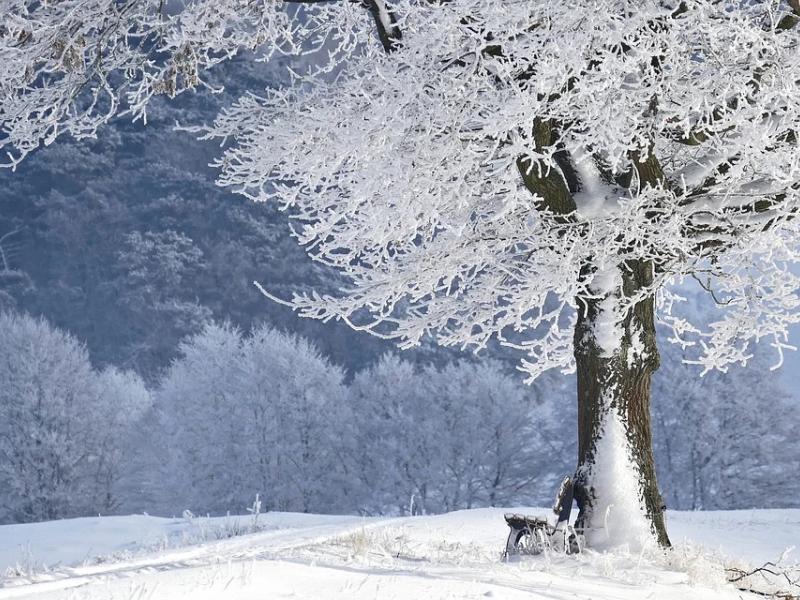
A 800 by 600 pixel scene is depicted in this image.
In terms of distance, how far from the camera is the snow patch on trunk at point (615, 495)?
6605 mm

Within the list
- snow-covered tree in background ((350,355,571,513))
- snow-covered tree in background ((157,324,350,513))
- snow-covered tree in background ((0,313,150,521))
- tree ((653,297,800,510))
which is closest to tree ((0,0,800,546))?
tree ((653,297,800,510))

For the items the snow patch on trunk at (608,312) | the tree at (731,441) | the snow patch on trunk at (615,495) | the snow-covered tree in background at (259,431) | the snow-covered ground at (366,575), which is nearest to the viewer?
the snow-covered ground at (366,575)

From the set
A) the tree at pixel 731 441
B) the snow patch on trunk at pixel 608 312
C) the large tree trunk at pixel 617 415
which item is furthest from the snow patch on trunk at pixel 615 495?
the tree at pixel 731 441

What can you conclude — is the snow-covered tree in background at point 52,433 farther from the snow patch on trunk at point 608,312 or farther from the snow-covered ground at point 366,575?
the snow patch on trunk at point 608,312

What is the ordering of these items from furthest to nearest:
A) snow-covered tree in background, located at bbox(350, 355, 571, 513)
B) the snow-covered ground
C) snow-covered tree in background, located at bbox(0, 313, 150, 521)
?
1. snow-covered tree in background, located at bbox(350, 355, 571, 513)
2. snow-covered tree in background, located at bbox(0, 313, 150, 521)
3. the snow-covered ground

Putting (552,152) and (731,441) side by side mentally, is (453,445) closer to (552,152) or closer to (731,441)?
(731,441)

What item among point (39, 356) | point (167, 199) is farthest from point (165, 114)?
point (39, 356)

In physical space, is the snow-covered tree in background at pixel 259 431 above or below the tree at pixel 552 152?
below

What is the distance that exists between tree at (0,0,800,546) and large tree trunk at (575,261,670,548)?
0.02 meters

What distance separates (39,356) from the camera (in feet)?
109

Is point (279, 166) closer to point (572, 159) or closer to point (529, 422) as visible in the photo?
point (572, 159)

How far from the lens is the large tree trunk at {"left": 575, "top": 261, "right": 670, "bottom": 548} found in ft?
21.9

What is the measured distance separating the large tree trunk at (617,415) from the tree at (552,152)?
2 cm

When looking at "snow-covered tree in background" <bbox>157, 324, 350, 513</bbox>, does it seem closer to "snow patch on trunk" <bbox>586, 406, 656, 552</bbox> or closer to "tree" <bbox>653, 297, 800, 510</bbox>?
"tree" <bbox>653, 297, 800, 510</bbox>
